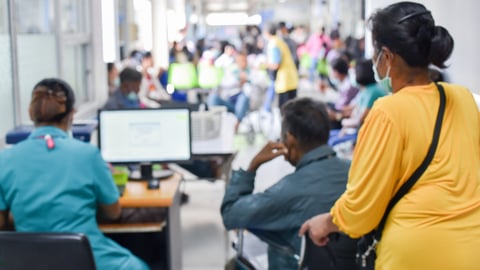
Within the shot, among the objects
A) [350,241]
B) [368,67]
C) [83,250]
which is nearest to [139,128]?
[83,250]

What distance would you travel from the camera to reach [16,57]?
13.4 ft

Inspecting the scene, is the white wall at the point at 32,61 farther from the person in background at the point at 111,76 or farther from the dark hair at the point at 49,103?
the person in background at the point at 111,76

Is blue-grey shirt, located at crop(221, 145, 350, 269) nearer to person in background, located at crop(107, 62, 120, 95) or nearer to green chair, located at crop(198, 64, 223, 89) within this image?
person in background, located at crop(107, 62, 120, 95)

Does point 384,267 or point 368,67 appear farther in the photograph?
point 368,67

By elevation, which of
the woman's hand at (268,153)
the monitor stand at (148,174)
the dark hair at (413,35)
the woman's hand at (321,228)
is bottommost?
the monitor stand at (148,174)

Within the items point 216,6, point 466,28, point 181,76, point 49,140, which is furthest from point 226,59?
point 216,6

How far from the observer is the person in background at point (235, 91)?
8.71 m

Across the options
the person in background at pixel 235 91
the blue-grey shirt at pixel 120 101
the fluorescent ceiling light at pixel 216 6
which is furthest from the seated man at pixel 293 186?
the fluorescent ceiling light at pixel 216 6

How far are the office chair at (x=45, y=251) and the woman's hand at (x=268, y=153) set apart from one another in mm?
673

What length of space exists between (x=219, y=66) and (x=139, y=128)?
6362mm

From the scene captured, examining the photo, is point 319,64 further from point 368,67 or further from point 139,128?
point 139,128

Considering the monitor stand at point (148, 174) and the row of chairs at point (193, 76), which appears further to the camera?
the row of chairs at point (193, 76)

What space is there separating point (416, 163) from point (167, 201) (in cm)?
155

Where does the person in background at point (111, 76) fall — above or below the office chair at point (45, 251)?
above
